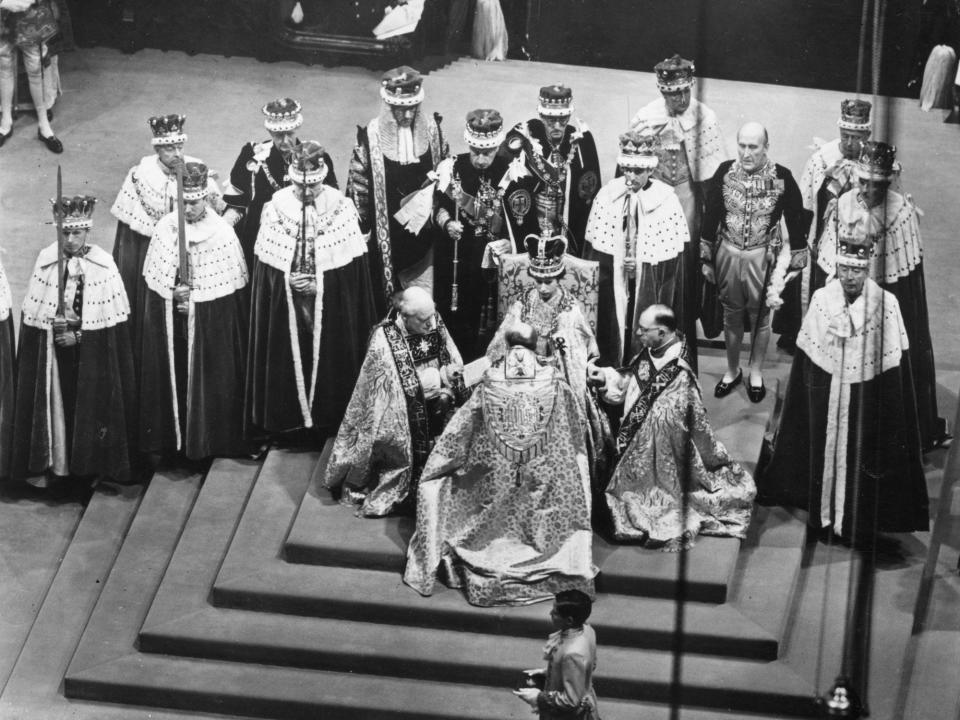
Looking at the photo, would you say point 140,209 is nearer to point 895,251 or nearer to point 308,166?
point 308,166

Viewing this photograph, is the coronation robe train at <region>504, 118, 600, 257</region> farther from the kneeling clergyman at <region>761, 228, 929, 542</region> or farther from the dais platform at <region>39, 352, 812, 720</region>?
the dais platform at <region>39, 352, 812, 720</region>

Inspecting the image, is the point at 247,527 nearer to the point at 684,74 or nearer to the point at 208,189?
the point at 208,189

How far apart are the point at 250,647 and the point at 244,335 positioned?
5.67 ft

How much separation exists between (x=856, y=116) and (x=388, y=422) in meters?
2.87

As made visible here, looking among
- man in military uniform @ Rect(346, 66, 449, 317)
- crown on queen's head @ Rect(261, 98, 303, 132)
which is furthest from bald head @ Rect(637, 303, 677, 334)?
crown on queen's head @ Rect(261, 98, 303, 132)

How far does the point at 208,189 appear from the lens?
12461 mm

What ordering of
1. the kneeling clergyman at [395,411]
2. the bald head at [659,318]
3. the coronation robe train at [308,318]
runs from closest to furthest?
A: the bald head at [659,318] → the kneeling clergyman at [395,411] → the coronation robe train at [308,318]

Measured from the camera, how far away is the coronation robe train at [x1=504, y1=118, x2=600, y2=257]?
1242 cm

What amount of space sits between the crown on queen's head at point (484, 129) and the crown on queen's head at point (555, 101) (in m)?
0.26

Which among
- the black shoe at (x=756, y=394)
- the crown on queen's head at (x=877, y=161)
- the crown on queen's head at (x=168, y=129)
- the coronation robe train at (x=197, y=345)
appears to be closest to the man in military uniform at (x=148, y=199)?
the crown on queen's head at (x=168, y=129)

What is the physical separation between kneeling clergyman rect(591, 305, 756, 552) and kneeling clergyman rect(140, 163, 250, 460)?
6.26 feet

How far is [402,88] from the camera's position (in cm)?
1230

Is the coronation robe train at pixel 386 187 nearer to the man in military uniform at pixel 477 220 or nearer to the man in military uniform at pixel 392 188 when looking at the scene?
the man in military uniform at pixel 392 188

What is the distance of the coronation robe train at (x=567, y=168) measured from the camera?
12422 millimetres
